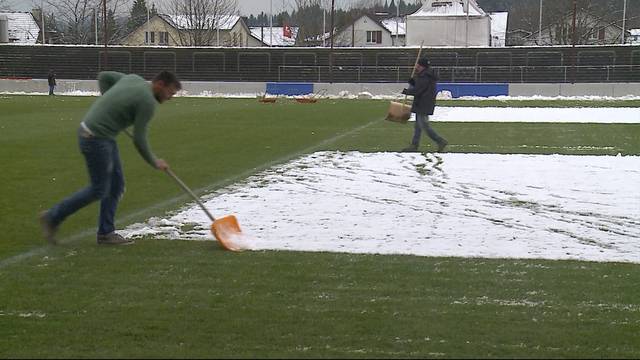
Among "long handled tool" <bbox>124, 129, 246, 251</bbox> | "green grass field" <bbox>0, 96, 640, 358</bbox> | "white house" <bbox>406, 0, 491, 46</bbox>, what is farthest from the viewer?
"white house" <bbox>406, 0, 491, 46</bbox>

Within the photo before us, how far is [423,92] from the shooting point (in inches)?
637

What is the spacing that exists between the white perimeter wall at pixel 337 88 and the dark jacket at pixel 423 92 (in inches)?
1187

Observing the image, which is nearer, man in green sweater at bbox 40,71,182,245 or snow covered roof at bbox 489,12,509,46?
man in green sweater at bbox 40,71,182,245

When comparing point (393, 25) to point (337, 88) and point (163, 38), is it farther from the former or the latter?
point (337, 88)

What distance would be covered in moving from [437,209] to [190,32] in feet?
256

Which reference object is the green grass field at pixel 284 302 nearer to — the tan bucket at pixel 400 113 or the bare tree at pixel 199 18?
the tan bucket at pixel 400 113

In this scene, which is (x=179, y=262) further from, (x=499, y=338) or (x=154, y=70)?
(x=154, y=70)

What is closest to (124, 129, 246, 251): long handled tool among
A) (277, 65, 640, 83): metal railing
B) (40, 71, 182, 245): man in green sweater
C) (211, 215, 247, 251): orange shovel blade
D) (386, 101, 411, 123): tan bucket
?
(211, 215, 247, 251): orange shovel blade

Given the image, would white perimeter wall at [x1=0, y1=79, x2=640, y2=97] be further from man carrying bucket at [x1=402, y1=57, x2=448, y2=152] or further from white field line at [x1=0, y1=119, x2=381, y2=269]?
white field line at [x1=0, y1=119, x2=381, y2=269]

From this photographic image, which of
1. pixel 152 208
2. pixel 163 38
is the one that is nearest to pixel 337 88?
pixel 152 208

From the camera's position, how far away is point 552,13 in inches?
3393

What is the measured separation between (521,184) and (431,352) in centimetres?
739

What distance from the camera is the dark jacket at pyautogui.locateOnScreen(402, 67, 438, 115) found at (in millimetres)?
16188

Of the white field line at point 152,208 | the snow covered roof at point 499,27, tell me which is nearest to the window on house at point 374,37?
the snow covered roof at point 499,27
